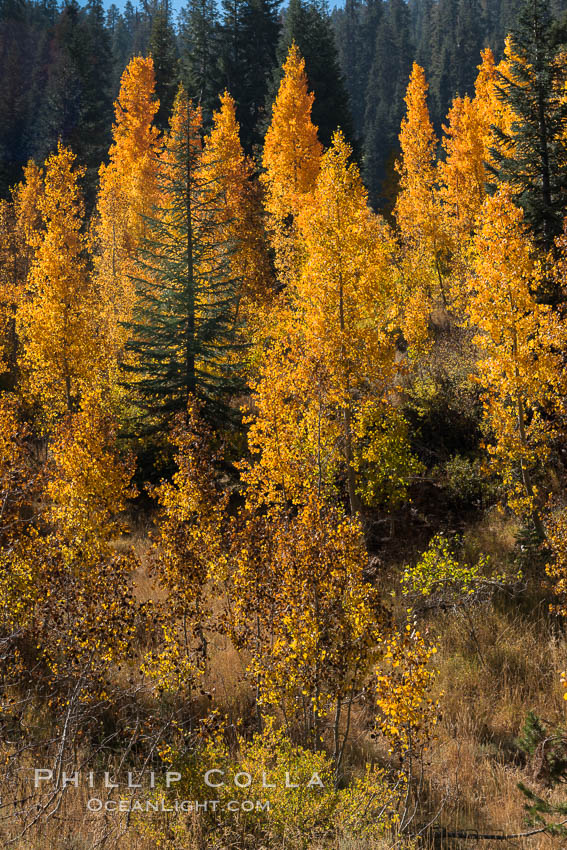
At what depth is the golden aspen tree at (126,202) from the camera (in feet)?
75.8

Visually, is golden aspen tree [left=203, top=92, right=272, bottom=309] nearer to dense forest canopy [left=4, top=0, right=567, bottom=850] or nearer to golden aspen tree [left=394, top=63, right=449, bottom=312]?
dense forest canopy [left=4, top=0, right=567, bottom=850]

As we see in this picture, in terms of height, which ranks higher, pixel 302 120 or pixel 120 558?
pixel 302 120

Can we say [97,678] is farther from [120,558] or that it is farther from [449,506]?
[449,506]

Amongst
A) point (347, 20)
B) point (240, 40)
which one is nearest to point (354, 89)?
point (347, 20)

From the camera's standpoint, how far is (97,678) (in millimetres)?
6832

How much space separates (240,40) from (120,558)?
45.0m

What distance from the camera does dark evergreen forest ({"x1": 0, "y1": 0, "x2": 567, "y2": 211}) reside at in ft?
124

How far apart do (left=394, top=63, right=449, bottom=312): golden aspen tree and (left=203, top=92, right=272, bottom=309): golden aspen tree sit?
20.7 feet

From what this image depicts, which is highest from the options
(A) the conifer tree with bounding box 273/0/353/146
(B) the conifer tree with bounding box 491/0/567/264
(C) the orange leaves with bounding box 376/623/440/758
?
(A) the conifer tree with bounding box 273/0/353/146

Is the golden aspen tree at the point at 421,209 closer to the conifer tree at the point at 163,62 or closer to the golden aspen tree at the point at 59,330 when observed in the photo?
the golden aspen tree at the point at 59,330

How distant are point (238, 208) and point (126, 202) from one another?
7227mm

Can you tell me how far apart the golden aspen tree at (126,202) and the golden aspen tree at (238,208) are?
11.2 ft

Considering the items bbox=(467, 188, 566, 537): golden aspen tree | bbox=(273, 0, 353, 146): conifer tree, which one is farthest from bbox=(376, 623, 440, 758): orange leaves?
bbox=(273, 0, 353, 146): conifer tree

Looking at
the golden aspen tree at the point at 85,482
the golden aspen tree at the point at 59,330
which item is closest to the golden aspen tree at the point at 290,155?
the golden aspen tree at the point at 59,330
